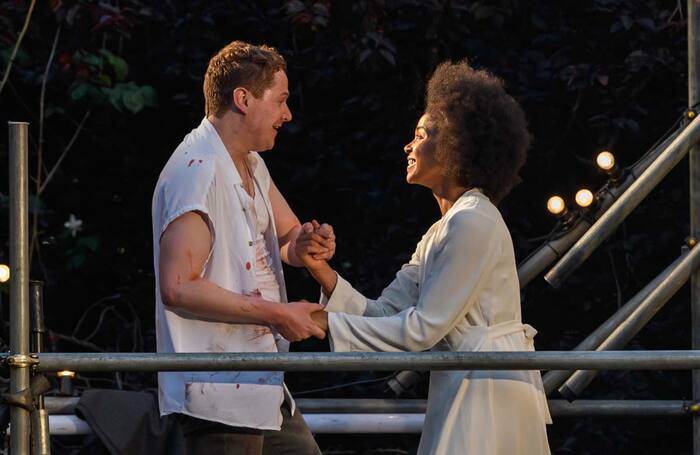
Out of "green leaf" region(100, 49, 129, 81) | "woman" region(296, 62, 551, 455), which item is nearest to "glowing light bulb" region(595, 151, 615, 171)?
"woman" region(296, 62, 551, 455)

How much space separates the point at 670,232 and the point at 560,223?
1334mm

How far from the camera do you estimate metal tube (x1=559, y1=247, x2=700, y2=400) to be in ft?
17.0

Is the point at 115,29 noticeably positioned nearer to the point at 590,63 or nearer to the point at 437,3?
the point at 437,3

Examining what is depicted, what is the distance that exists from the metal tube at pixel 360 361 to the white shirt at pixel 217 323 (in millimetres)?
380

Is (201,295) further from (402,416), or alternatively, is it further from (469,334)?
(402,416)

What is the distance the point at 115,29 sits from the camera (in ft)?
21.7

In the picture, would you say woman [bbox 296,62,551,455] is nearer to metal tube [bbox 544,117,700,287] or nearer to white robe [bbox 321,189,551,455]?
white robe [bbox 321,189,551,455]

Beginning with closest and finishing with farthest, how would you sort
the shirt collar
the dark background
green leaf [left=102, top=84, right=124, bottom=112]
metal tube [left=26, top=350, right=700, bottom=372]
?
metal tube [left=26, top=350, right=700, bottom=372]
the shirt collar
the dark background
green leaf [left=102, top=84, right=124, bottom=112]

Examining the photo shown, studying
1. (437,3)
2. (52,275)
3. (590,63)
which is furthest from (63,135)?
(590,63)

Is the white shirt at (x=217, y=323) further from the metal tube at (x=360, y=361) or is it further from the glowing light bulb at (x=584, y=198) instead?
the glowing light bulb at (x=584, y=198)

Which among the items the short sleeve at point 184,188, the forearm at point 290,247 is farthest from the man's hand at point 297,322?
the forearm at point 290,247

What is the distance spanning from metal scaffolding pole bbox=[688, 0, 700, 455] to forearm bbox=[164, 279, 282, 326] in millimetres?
1805

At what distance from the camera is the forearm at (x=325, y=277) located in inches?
173

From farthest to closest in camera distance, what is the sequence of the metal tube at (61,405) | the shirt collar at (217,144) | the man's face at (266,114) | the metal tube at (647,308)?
the metal tube at (61,405), the metal tube at (647,308), the man's face at (266,114), the shirt collar at (217,144)
